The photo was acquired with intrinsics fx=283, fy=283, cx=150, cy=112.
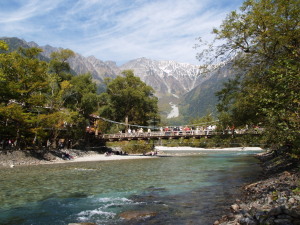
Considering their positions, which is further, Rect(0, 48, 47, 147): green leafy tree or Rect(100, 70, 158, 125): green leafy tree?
Rect(100, 70, 158, 125): green leafy tree

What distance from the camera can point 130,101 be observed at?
49.6 metres

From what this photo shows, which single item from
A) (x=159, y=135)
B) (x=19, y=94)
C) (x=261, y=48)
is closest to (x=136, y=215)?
(x=261, y=48)

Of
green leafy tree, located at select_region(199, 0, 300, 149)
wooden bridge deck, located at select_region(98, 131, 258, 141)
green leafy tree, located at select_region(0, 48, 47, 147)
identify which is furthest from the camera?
wooden bridge deck, located at select_region(98, 131, 258, 141)

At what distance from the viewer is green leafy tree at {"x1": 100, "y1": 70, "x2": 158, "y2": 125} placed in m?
48.3

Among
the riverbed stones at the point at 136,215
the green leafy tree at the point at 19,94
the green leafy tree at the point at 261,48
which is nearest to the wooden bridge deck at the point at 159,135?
the green leafy tree at the point at 19,94

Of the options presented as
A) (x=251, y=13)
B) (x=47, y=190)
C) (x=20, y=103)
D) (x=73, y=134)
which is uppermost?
(x=251, y=13)

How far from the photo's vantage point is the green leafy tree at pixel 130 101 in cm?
4828

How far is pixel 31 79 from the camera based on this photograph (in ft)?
89.1

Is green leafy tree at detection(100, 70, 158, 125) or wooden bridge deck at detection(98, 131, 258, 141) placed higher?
green leafy tree at detection(100, 70, 158, 125)

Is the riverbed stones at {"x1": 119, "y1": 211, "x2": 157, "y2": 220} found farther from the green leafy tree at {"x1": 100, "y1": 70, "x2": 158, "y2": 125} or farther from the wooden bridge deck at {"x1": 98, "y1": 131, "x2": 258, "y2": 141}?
the green leafy tree at {"x1": 100, "y1": 70, "x2": 158, "y2": 125}

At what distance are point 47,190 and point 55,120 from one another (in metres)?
17.5

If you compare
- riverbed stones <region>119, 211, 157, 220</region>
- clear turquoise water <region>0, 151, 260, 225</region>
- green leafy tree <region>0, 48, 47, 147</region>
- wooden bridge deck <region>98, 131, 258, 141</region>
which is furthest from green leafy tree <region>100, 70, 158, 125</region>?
riverbed stones <region>119, 211, 157, 220</region>

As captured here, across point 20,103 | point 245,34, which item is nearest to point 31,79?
point 20,103

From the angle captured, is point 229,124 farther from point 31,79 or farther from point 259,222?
point 31,79
